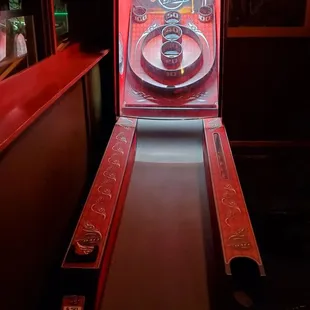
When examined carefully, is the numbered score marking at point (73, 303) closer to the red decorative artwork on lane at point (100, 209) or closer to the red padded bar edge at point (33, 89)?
the red decorative artwork on lane at point (100, 209)

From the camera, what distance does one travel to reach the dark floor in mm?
2393

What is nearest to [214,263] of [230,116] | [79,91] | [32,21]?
[79,91]

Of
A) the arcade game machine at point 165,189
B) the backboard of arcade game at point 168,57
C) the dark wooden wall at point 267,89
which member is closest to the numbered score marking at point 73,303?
the arcade game machine at point 165,189

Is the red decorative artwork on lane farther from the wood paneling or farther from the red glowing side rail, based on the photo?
the red glowing side rail

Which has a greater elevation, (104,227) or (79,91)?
(79,91)

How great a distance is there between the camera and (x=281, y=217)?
3195 millimetres

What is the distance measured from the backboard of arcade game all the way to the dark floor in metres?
0.66

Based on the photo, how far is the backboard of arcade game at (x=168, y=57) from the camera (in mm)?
3979

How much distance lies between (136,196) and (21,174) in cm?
108

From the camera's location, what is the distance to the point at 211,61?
4027 mm

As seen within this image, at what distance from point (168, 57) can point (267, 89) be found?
928 mm

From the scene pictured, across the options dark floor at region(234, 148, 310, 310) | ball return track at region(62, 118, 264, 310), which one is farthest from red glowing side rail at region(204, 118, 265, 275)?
dark floor at region(234, 148, 310, 310)

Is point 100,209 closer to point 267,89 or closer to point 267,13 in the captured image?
point 267,89

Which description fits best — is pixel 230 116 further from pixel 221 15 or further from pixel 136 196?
pixel 136 196
